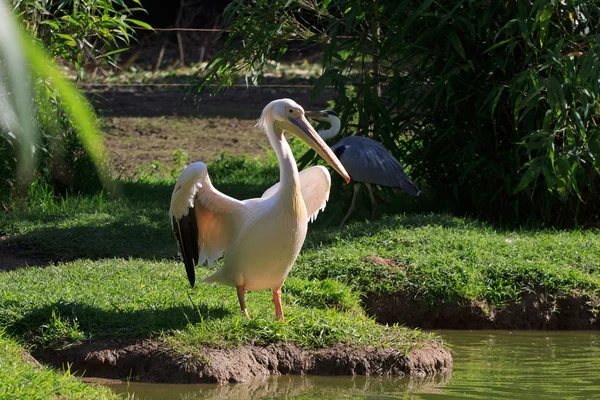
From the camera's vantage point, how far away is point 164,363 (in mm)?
4141

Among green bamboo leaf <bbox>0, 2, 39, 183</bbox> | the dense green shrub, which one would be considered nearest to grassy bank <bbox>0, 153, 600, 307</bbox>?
the dense green shrub

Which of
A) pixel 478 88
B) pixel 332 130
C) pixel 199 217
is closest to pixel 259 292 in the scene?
pixel 199 217

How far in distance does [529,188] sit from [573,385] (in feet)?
10.4

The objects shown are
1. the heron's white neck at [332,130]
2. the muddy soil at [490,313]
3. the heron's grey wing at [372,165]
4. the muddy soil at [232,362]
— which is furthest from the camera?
the heron's white neck at [332,130]

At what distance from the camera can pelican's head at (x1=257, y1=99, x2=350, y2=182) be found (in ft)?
15.4

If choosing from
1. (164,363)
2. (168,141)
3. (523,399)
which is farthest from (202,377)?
(168,141)

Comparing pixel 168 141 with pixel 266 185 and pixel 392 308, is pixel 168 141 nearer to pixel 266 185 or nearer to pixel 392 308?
pixel 266 185

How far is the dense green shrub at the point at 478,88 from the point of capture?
21.9 feet

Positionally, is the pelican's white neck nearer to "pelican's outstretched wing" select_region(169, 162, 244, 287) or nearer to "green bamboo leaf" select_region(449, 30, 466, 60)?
"pelican's outstretched wing" select_region(169, 162, 244, 287)

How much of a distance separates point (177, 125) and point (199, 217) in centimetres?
813

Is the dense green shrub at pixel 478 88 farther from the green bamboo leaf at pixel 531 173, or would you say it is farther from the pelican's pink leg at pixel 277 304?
the pelican's pink leg at pixel 277 304

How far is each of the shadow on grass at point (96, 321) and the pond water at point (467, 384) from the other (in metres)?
0.38

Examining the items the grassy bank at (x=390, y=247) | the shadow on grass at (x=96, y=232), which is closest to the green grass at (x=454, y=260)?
the grassy bank at (x=390, y=247)

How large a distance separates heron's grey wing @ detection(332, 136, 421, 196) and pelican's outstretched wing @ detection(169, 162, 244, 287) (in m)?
2.62
